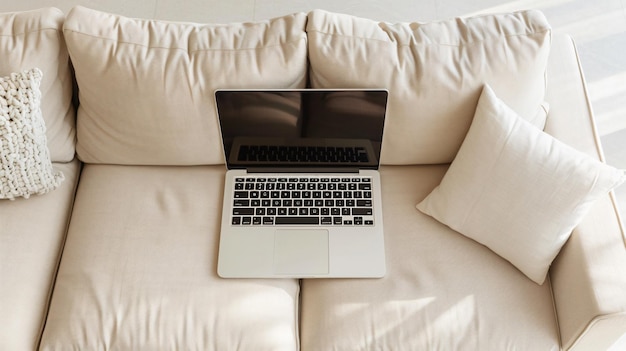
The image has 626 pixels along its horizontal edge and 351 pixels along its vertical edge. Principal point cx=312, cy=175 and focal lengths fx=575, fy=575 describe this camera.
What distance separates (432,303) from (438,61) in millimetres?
616

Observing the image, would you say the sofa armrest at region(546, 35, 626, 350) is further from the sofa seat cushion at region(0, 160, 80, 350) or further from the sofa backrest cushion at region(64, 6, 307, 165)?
the sofa seat cushion at region(0, 160, 80, 350)

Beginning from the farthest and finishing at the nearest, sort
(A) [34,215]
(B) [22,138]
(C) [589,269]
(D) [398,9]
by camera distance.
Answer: (D) [398,9]
(A) [34,215]
(B) [22,138]
(C) [589,269]

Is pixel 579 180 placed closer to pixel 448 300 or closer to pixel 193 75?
pixel 448 300

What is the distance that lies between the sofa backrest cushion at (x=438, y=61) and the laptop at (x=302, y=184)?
6cm

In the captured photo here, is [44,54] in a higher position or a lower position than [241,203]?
higher

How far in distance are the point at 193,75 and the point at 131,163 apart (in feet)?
1.19

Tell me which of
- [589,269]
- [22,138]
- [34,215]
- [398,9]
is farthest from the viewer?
[398,9]

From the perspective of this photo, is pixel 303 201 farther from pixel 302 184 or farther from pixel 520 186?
pixel 520 186

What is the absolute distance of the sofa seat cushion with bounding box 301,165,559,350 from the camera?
1.42 m

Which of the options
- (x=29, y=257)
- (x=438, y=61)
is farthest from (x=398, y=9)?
(x=29, y=257)

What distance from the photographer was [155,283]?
148cm

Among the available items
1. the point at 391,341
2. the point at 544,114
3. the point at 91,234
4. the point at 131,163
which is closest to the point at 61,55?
the point at 131,163

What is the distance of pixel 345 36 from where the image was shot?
148cm

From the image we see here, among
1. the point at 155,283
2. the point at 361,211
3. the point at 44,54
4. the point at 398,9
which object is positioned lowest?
the point at 155,283
